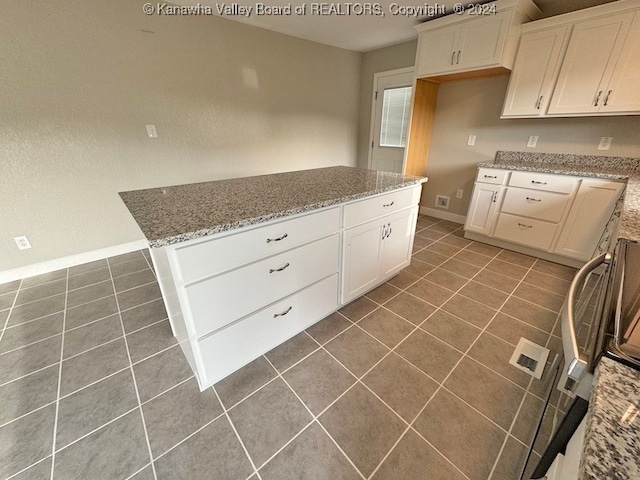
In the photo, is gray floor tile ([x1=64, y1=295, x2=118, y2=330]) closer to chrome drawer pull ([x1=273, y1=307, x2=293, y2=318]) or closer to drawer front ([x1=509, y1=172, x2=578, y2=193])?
chrome drawer pull ([x1=273, y1=307, x2=293, y2=318])

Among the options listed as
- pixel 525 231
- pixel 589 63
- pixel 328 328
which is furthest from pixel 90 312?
pixel 589 63

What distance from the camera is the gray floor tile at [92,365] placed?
134cm

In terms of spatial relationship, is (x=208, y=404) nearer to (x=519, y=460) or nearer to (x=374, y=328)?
(x=374, y=328)

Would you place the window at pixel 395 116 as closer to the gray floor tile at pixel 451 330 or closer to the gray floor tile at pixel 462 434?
the gray floor tile at pixel 451 330

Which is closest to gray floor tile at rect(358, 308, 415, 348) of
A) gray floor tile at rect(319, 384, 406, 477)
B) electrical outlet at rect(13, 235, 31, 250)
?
gray floor tile at rect(319, 384, 406, 477)

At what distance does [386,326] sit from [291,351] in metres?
0.65

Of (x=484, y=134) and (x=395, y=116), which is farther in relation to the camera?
(x=395, y=116)

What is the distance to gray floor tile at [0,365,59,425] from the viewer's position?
47.6 inches

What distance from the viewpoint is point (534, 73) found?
2.35m

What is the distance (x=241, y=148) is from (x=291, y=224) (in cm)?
236

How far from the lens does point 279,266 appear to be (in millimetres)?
1316

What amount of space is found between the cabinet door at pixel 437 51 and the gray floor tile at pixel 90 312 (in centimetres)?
372

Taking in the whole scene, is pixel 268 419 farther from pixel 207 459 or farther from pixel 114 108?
pixel 114 108

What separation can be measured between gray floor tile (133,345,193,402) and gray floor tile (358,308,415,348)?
3.60 feet
